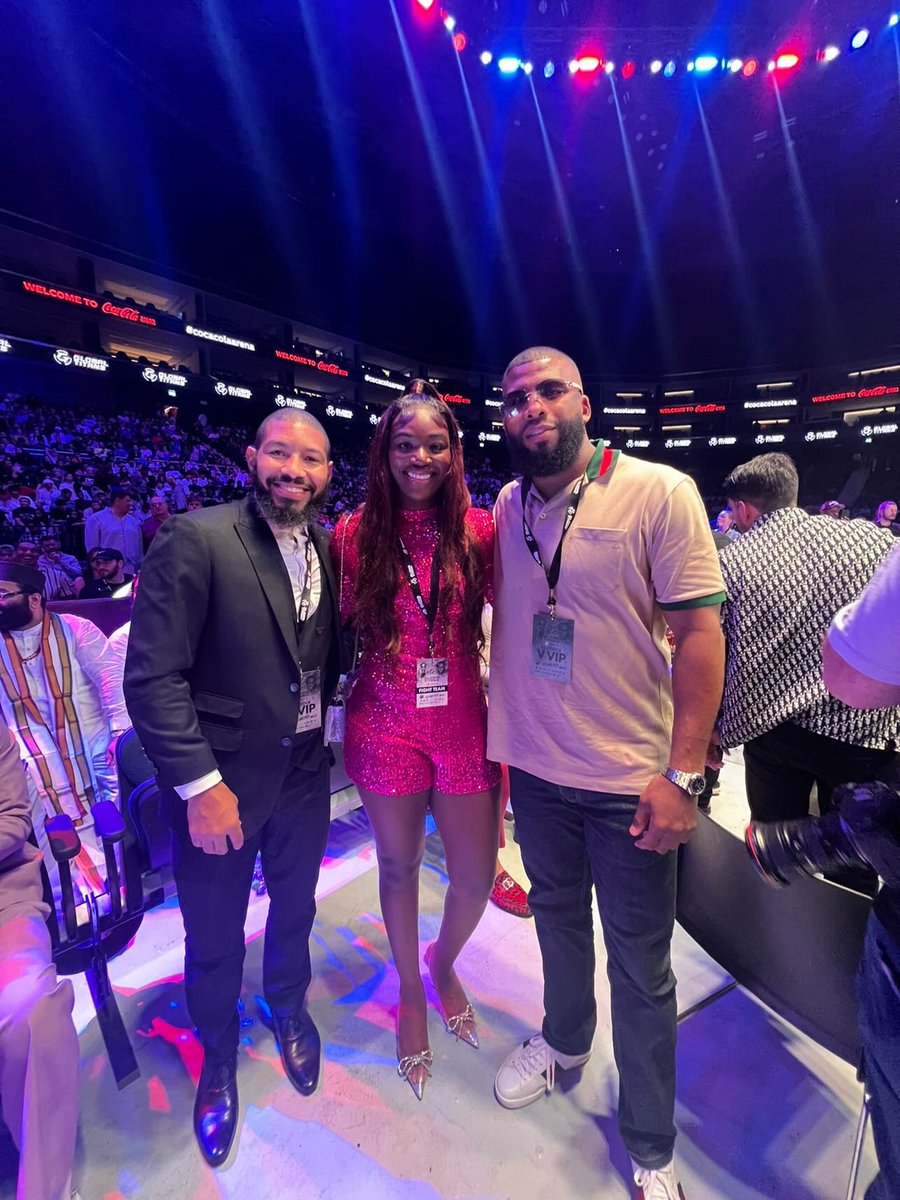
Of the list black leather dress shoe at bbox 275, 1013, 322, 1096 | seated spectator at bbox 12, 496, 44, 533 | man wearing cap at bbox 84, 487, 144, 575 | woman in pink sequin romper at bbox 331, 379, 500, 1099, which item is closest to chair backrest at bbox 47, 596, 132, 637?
woman in pink sequin romper at bbox 331, 379, 500, 1099

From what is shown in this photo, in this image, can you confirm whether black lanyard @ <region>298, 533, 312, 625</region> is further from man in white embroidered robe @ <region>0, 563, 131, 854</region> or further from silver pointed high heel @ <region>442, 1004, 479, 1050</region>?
silver pointed high heel @ <region>442, 1004, 479, 1050</region>

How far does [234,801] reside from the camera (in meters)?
1.36

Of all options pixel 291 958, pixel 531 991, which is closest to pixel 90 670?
pixel 291 958

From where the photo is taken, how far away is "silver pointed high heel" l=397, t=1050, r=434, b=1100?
1.59m

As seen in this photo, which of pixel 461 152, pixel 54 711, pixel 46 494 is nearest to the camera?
pixel 54 711

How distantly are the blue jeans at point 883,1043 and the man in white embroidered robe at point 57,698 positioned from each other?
232 centimetres

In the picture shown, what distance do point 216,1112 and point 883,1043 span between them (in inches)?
66.1

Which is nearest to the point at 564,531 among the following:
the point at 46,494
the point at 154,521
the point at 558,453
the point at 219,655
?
the point at 558,453

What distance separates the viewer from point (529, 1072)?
1603 millimetres

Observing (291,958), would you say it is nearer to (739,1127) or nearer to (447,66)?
(739,1127)

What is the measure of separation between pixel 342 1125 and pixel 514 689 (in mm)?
1372

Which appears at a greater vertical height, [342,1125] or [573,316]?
[573,316]

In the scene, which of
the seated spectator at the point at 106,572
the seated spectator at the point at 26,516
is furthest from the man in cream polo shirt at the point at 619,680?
the seated spectator at the point at 26,516

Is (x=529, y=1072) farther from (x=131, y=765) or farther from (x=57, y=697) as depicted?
(x=57, y=697)
